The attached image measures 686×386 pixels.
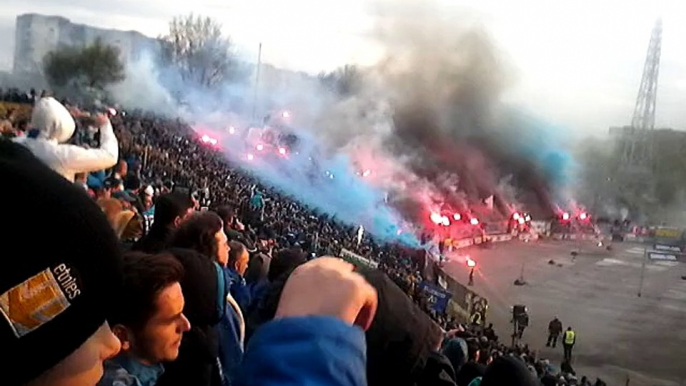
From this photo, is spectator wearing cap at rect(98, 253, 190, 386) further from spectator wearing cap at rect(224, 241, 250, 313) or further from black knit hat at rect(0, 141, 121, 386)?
spectator wearing cap at rect(224, 241, 250, 313)

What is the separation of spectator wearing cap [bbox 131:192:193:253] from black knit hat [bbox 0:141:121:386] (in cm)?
185

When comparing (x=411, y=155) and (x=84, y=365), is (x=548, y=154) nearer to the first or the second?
(x=411, y=155)

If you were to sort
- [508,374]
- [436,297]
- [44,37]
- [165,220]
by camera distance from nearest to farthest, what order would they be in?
[508,374]
[165,220]
[436,297]
[44,37]

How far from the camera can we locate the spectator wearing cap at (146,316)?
1625 millimetres

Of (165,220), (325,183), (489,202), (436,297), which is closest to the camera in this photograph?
(165,220)

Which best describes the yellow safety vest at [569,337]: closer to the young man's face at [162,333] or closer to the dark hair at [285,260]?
the dark hair at [285,260]

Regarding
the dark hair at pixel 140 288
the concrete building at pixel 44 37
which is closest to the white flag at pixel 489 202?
the concrete building at pixel 44 37

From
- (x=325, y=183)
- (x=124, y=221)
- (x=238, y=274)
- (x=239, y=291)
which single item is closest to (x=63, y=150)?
(x=239, y=291)

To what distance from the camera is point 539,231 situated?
2020cm

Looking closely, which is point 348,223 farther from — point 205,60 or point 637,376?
point 205,60

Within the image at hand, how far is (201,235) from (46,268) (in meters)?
1.72

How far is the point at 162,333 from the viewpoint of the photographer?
166cm

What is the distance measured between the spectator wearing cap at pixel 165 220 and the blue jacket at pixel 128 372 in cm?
102

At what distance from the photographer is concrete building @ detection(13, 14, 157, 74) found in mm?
24969
